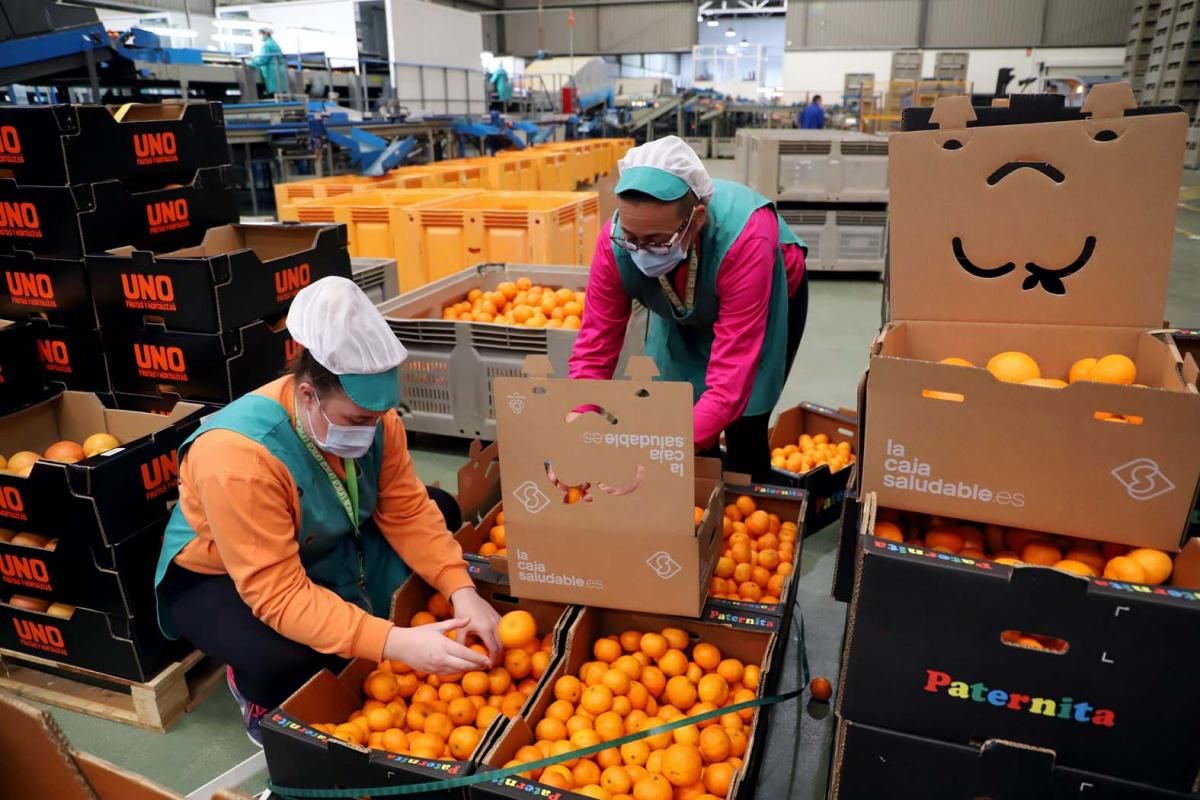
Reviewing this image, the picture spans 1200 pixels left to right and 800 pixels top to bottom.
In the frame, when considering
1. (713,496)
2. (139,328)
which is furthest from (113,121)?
(713,496)

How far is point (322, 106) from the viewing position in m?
9.73

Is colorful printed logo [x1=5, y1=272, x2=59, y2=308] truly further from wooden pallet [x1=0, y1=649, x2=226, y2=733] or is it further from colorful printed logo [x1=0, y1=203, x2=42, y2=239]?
wooden pallet [x1=0, y1=649, x2=226, y2=733]

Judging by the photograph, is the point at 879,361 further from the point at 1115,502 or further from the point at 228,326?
the point at 228,326

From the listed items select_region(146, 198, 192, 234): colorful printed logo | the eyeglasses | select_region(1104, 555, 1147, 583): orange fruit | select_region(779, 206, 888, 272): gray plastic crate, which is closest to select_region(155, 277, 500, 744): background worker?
the eyeglasses

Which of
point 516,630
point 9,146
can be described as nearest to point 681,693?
point 516,630

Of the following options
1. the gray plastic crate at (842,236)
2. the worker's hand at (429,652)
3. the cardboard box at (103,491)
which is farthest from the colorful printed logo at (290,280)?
the gray plastic crate at (842,236)

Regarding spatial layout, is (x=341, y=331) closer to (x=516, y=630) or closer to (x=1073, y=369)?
(x=516, y=630)

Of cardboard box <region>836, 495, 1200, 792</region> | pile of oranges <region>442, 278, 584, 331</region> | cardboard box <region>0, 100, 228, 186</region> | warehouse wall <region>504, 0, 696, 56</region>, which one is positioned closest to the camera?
cardboard box <region>836, 495, 1200, 792</region>

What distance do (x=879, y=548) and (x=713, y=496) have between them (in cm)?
75

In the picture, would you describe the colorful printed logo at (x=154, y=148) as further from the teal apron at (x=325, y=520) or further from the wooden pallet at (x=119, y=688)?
the wooden pallet at (x=119, y=688)

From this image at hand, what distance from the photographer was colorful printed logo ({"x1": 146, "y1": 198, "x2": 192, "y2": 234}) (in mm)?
2893

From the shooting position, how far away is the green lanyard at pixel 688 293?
233 cm

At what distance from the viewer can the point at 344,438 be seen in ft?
5.89

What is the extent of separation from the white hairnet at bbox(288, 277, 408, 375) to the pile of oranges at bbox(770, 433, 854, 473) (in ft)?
6.79
